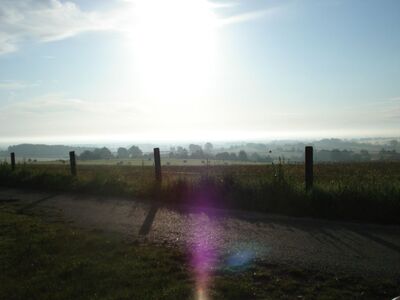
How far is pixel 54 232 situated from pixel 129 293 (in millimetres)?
4163

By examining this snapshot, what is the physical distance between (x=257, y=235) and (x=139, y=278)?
3.04 meters

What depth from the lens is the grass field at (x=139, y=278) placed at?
16.2 ft

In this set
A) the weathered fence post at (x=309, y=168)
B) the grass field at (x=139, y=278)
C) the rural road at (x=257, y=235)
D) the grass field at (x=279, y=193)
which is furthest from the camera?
the weathered fence post at (x=309, y=168)

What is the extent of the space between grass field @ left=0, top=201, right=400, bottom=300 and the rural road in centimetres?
45

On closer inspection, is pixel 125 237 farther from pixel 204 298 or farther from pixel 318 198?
pixel 318 198

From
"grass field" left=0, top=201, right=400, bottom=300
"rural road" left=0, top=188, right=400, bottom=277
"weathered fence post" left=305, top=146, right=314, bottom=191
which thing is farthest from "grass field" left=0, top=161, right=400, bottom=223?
"grass field" left=0, top=201, right=400, bottom=300

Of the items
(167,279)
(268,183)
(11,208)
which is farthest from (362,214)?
(11,208)

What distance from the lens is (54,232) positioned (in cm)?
852

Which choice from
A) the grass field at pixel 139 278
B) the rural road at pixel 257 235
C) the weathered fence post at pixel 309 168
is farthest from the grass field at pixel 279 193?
the grass field at pixel 139 278

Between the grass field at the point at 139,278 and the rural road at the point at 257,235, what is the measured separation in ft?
1.48

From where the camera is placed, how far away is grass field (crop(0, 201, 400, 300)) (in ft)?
16.2

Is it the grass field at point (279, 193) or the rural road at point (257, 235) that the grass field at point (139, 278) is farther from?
the grass field at point (279, 193)

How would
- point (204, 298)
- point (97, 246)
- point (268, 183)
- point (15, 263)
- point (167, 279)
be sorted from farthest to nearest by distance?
point (268, 183) → point (97, 246) → point (15, 263) → point (167, 279) → point (204, 298)

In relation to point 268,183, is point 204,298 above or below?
below
